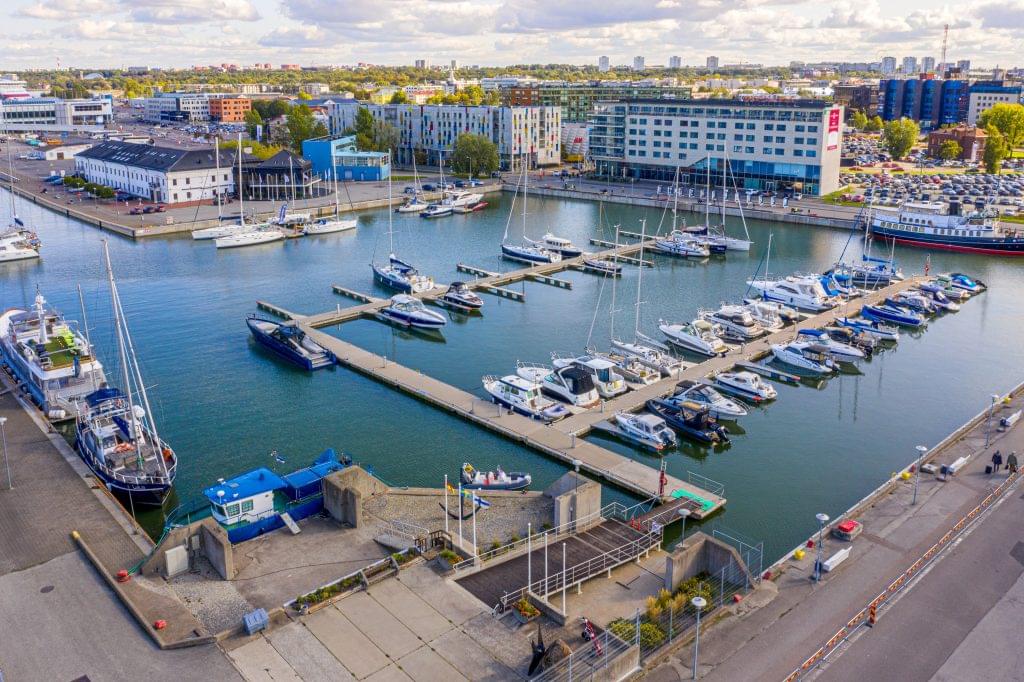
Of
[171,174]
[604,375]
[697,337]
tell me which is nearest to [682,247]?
[697,337]

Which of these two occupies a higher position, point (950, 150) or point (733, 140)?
point (733, 140)

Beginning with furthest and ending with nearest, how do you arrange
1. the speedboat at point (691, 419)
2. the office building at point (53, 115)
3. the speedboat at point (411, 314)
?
the office building at point (53, 115) < the speedboat at point (411, 314) < the speedboat at point (691, 419)

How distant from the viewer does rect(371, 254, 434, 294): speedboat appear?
2120 inches

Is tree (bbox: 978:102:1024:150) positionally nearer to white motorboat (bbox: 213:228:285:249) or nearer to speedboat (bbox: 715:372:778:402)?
white motorboat (bbox: 213:228:285:249)

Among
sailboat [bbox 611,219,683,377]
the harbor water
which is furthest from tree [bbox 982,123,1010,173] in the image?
sailboat [bbox 611,219,683,377]

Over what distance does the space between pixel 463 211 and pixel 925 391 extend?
52705mm

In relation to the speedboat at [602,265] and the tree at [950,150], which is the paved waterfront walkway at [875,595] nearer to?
the speedboat at [602,265]

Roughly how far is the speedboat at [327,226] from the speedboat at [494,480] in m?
48.0

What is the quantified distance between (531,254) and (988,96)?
131 m

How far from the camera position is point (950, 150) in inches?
4727

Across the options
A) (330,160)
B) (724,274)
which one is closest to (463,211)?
(330,160)

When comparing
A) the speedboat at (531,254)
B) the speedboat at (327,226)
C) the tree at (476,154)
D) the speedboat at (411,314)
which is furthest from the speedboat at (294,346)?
the tree at (476,154)

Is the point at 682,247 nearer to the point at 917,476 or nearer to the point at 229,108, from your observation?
the point at 917,476

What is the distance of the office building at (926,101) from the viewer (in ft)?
538
